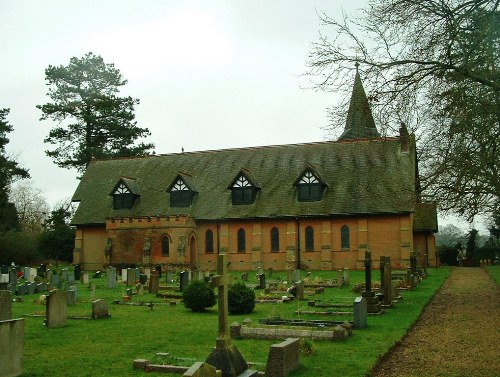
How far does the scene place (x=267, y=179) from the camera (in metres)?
45.7

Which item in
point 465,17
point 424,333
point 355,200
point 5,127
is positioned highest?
point 5,127

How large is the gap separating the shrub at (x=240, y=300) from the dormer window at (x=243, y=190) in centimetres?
2567

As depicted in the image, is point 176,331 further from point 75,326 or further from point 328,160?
point 328,160

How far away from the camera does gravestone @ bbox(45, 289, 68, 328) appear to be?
51.4 ft

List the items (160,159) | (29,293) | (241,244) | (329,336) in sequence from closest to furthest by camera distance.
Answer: (329,336), (29,293), (241,244), (160,159)

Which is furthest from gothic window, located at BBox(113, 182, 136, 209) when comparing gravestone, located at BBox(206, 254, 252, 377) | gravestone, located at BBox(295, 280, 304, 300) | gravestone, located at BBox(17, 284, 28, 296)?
gravestone, located at BBox(206, 254, 252, 377)

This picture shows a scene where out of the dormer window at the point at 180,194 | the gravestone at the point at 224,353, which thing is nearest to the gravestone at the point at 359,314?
the gravestone at the point at 224,353

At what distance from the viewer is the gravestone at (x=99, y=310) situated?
17.2m

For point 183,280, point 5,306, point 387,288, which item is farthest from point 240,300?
point 5,306

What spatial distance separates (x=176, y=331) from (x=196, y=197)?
31198mm

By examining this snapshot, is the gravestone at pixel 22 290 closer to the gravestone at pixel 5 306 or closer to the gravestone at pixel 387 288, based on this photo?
the gravestone at pixel 5 306

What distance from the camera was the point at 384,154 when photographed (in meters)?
43.4

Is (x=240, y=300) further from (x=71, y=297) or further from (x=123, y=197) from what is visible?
(x=123, y=197)

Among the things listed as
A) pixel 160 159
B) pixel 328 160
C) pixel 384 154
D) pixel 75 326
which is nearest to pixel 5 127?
pixel 160 159
